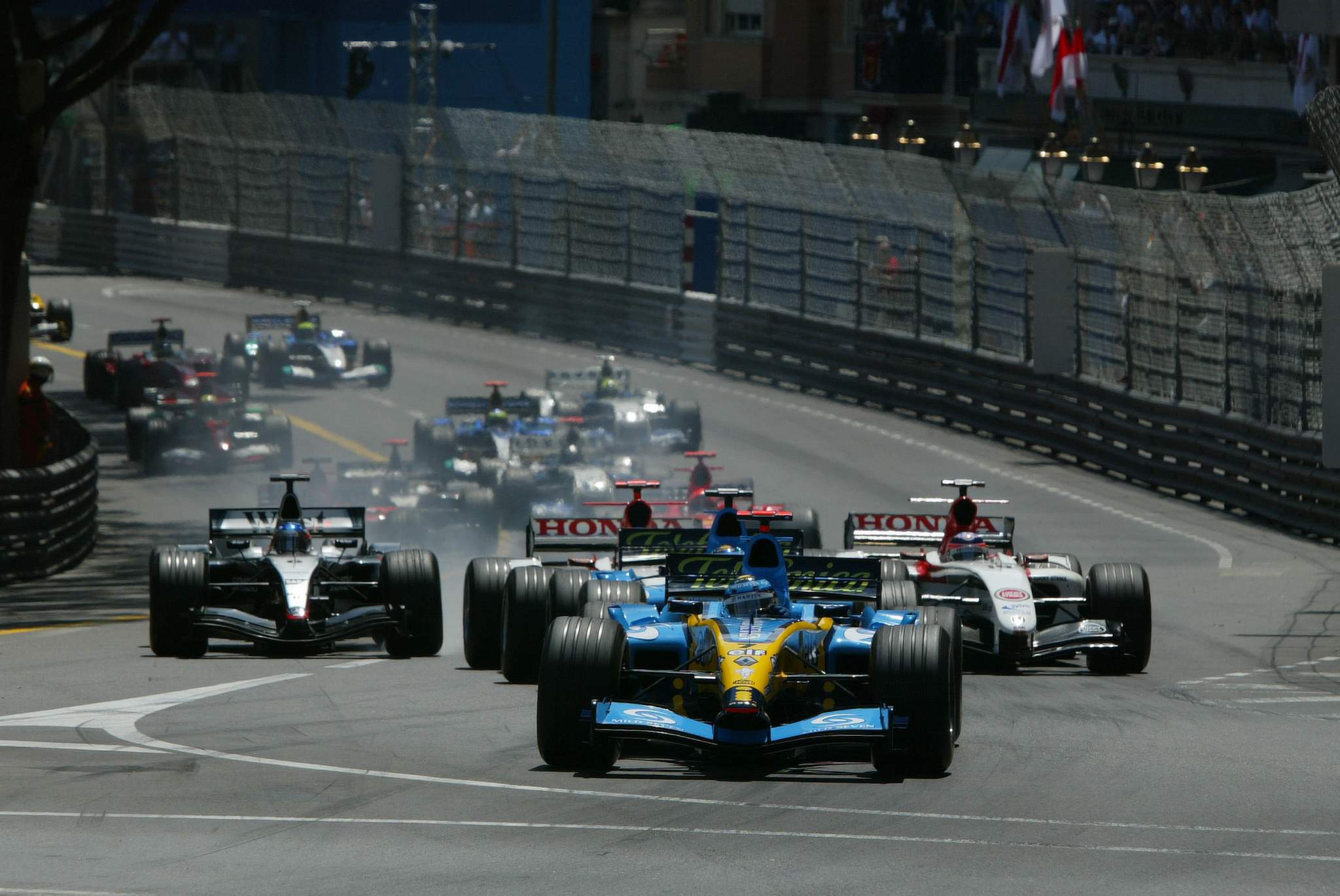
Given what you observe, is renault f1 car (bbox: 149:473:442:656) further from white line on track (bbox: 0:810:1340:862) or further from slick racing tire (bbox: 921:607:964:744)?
white line on track (bbox: 0:810:1340:862)

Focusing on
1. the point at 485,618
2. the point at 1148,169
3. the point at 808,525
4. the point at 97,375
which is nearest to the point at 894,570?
the point at 485,618

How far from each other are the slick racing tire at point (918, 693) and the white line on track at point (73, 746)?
3973mm

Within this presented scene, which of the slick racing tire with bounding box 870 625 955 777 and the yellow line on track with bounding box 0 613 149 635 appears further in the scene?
the yellow line on track with bounding box 0 613 149 635

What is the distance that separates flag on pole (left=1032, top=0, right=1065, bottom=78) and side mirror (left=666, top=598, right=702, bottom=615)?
2852 centimetres

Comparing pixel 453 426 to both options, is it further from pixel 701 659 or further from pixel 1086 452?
pixel 701 659

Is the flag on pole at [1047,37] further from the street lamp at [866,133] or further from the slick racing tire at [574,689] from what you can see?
the slick racing tire at [574,689]

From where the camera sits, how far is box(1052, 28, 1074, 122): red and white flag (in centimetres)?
3806

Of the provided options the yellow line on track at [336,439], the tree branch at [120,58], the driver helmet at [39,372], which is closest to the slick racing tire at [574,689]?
the tree branch at [120,58]

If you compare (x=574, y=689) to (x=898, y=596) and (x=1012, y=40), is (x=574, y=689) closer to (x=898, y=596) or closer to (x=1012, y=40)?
(x=898, y=596)

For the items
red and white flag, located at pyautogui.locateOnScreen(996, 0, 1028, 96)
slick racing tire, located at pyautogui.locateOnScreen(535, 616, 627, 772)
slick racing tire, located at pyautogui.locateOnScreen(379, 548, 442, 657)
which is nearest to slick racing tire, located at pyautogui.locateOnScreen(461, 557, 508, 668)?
slick racing tire, located at pyautogui.locateOnScreen(379, 548, 442, 657)

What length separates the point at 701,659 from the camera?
487 inches

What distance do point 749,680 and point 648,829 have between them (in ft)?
5.27

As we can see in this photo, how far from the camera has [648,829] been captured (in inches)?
404

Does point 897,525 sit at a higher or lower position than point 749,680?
lower
